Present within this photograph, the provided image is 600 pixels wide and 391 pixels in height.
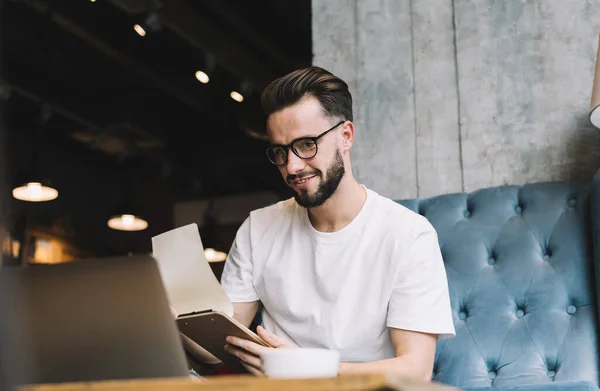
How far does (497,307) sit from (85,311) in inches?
62.2

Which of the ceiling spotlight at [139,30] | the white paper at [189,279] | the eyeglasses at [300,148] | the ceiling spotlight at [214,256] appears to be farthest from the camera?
the ceiling spotlight at [214,256]

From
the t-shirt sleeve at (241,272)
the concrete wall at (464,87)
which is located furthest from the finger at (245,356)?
the concrete wall at (464,87)

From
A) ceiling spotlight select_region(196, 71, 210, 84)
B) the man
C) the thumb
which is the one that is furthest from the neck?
ceiling spotlight select_region(196, 71, 210, 84)

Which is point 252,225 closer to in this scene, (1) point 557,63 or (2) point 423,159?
(2) point 423,159

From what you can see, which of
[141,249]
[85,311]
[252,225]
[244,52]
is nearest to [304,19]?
[244,52]

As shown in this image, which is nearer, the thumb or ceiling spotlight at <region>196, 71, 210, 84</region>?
the thumb

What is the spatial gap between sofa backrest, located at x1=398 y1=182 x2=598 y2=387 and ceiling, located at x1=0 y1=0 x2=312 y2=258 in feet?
9.11

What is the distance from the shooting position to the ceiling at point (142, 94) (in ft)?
16.6

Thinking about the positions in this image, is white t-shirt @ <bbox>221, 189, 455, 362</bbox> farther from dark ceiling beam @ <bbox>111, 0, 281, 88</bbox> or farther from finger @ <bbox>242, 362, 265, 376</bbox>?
dark ceiling beam @ <bbox>111, 0, 281, 88</bbox>

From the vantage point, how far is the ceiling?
5.05 metres

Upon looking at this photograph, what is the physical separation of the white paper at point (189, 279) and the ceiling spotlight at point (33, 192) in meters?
5.10

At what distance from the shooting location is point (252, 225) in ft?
7.25

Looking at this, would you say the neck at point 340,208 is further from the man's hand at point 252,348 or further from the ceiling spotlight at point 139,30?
the ceiling spotlight at point 139,30

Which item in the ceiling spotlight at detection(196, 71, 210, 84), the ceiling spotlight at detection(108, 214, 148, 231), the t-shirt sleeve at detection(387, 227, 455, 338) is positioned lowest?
the t-shirt sleeve at detection(387, 227, 455, 338)
